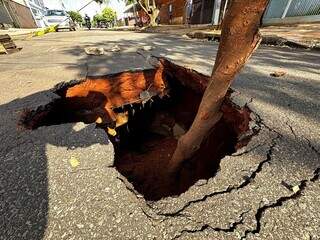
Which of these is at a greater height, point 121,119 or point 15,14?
point 121,119

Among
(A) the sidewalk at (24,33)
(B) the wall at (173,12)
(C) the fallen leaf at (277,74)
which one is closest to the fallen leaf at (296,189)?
(C) the fallen leaf at (277,74)

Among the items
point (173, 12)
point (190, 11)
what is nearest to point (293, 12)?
point (190, 11)

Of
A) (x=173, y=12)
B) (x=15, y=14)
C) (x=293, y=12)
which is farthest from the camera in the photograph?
(x=15, y=14)

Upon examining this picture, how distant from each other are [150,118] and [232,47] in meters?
Result: 3.77

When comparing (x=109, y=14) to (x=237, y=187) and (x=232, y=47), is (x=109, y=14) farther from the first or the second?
(x=237, y=187)

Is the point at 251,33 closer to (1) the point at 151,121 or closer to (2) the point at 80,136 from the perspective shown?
(2) the point at 80,136

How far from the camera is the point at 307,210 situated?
1.24m

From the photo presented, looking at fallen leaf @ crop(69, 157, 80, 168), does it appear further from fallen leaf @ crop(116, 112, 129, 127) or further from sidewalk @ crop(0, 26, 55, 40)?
sidewalk @ crop(0, 26, 55, 40)

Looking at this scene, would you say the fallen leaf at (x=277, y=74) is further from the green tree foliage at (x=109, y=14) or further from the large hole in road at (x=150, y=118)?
the green tree foliage at (x=109, y=14)

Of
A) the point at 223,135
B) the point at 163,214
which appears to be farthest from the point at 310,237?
the point at 223,135

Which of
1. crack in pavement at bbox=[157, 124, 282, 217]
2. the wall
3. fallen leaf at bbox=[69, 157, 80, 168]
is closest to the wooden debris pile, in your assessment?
fallen leaf at bbox=[69, 157, 80, 168]

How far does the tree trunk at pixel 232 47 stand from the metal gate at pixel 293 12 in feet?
28.2

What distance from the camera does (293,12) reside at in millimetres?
9664

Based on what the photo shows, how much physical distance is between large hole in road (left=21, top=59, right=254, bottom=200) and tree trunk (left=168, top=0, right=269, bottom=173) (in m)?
0.47
